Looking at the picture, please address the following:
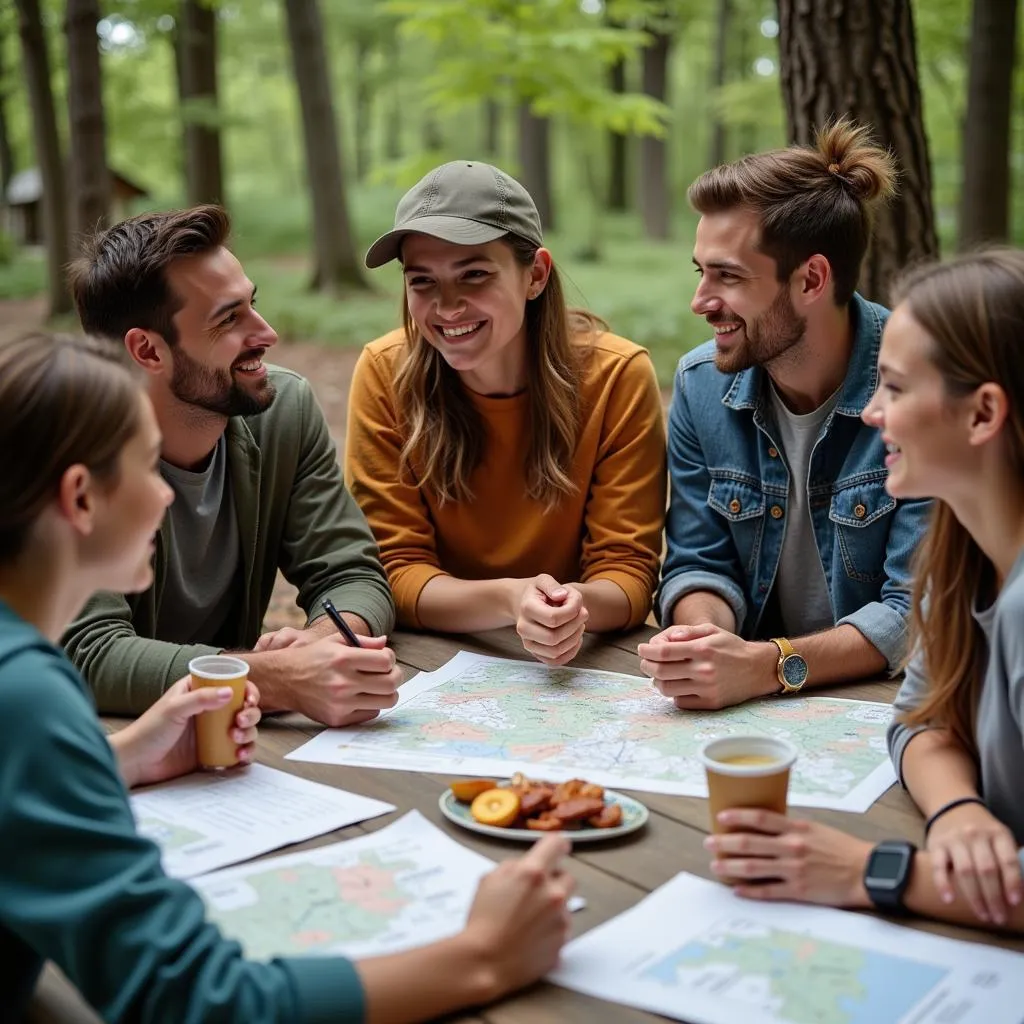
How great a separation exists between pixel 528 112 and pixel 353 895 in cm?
1296

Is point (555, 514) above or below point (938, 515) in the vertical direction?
below

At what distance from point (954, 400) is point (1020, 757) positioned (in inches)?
19.4

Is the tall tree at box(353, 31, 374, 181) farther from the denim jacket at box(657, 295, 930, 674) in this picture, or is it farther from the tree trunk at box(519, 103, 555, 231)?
the denim jacket at box(657, 295, 930, 674)

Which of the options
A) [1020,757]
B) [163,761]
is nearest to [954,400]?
[1020,757]

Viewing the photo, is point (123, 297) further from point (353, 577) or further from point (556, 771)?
point (556, 771)

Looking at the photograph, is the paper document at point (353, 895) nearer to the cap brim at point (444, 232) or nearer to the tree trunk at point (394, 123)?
the cap brim at point (444, 232)

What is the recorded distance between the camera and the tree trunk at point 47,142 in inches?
386

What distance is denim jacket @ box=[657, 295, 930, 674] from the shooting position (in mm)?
2660

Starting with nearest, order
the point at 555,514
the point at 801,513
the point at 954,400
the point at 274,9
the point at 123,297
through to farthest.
→ the point at 954,400 < the point at 123,297 < the point at 801,513 < the point at 555,514 < the point at 274,9

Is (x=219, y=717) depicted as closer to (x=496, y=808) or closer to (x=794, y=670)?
(x=496, y=808)

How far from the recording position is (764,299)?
107 inches

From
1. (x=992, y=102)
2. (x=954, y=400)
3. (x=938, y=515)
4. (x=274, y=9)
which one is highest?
(x=274, y=9)

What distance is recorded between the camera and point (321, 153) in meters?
11.4

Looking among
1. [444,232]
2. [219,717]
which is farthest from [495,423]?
[219,717]
